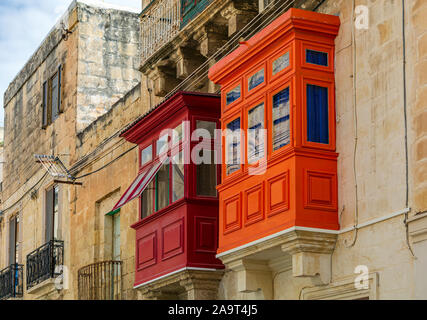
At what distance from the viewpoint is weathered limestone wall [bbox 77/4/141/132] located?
69.2 ft

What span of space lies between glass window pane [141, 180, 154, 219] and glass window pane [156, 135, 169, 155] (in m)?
0.52

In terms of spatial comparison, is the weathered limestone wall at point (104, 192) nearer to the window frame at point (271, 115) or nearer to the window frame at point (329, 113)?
the window frame at point (271, 115)

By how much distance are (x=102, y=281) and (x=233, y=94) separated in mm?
6157

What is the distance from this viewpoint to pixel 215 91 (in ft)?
49.4

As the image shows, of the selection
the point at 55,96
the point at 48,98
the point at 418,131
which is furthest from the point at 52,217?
the point at 418,131

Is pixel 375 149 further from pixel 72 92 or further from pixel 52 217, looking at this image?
pixel 52 217

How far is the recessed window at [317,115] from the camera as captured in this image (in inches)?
461

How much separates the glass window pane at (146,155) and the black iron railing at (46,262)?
17.9 feet

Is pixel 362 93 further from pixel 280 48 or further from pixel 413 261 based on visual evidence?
pixel 413 261

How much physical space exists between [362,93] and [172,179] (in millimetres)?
3974

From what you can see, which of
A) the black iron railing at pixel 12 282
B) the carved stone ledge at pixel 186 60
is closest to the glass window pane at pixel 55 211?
the black iron railing at pixel 12 282

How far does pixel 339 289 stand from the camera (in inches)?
447

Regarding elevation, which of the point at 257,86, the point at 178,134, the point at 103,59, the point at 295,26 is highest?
the point at 103,59

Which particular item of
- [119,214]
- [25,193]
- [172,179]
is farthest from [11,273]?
[172,179]
